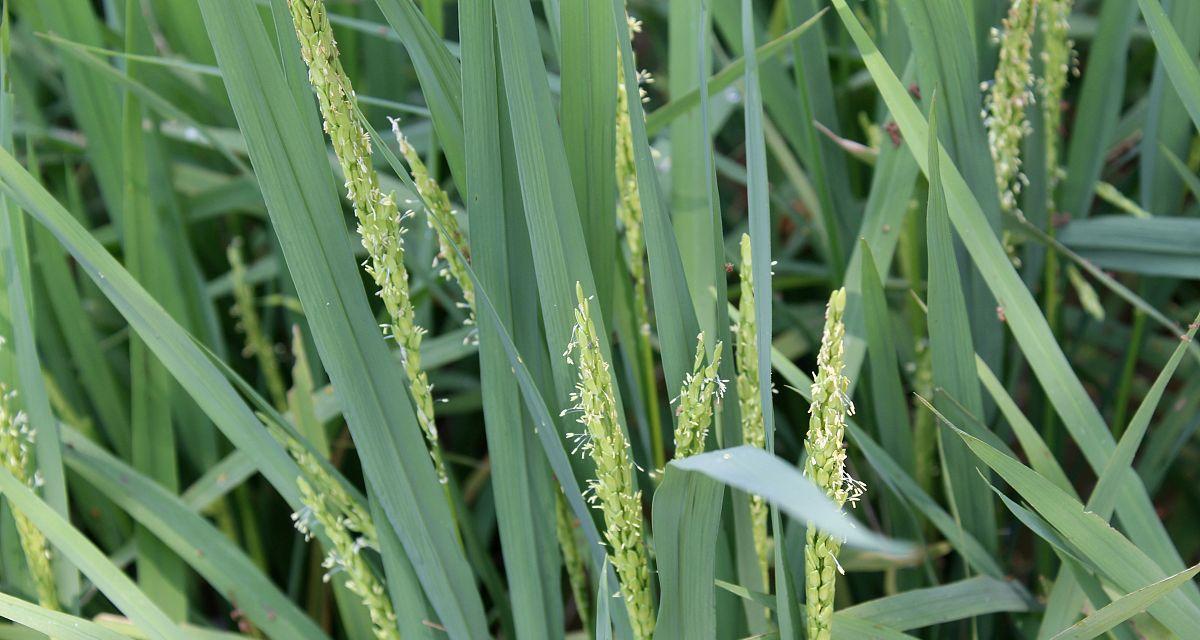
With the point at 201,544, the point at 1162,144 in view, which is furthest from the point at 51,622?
the point at 1162,144

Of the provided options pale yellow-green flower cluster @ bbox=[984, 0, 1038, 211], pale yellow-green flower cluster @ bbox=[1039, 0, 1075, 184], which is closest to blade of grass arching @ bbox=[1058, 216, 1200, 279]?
pale yellow-green flower cluster @ bbox=[1039, 0, 1075, 184]

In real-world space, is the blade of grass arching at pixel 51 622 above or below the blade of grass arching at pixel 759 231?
below

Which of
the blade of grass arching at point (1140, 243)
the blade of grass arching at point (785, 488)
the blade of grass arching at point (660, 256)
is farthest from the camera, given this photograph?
the blade of grass arching at point (1140, 243)

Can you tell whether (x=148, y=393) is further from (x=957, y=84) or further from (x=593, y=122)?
(x=957, y=84)

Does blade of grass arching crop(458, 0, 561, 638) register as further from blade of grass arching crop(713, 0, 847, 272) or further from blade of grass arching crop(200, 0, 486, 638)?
blade of grass arching crop(713, 0, 847, 272)

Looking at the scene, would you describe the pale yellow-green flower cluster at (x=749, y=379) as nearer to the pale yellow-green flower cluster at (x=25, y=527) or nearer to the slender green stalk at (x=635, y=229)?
the slender green stalk at (x=635, y=229)

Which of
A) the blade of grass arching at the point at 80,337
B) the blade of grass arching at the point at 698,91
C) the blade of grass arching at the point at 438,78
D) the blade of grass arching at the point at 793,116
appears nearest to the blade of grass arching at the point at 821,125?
the blade of grass arching at the point at 793,116

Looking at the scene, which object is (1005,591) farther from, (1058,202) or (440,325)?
(440,325)

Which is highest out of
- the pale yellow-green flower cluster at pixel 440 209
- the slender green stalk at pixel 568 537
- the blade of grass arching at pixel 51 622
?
the pale yellow-green flower cluster at pixel 440 209
